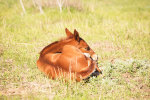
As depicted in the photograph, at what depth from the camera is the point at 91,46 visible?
19.9ft

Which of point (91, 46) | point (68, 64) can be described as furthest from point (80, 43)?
point (91, 46)

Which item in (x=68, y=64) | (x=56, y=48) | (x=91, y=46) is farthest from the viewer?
(x=91, y=46)

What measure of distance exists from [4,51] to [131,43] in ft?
13.7

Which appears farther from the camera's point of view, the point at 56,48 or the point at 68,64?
the point at 56,48

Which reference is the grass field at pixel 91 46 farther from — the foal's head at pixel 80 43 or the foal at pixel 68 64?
the foal's head at pixel 80 43

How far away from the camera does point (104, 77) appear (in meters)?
4.03

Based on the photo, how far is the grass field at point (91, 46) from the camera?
3.38m

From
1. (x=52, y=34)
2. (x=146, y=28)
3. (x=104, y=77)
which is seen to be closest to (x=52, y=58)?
(x=104, y=77)

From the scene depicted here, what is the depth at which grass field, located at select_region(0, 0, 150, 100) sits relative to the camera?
3379mm

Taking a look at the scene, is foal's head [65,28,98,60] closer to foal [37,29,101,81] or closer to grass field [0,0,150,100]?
foal [37,29,101,81]

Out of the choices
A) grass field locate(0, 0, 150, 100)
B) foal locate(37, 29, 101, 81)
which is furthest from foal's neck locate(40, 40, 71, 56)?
grass field locate(0, 0, 150, 100)

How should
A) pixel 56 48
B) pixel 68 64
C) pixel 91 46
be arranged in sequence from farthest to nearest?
pixel 91 46
pixel 56 48
pixel 68 64

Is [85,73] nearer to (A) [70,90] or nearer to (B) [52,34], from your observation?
(A) [70,90]

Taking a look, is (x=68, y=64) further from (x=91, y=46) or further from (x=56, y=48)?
(x=91, y=46)
